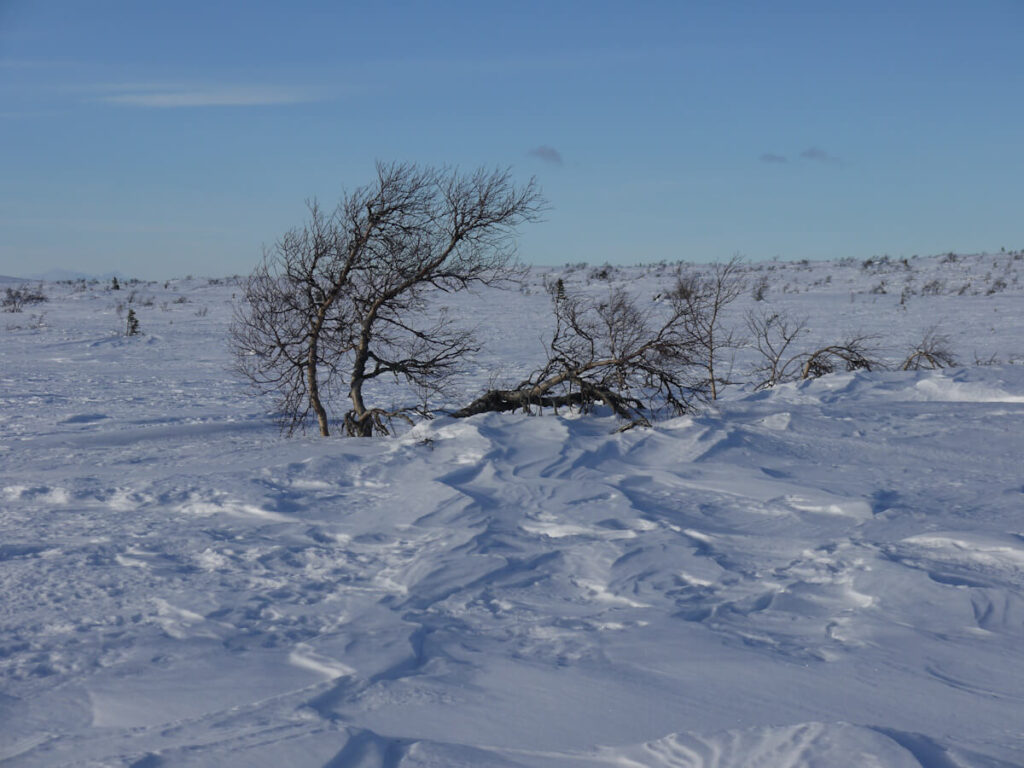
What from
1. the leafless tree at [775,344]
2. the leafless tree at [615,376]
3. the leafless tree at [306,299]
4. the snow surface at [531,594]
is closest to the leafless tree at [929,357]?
the leafless tree at [775,344]

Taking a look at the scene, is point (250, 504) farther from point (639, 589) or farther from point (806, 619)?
point (806, 619)

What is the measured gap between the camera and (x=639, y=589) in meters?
4.56

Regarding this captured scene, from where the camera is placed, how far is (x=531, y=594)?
4.51 metres

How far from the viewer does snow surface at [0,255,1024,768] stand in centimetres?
312

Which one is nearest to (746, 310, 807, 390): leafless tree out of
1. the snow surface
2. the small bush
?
the snow surface

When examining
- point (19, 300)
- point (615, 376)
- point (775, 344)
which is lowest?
point (615, 376)

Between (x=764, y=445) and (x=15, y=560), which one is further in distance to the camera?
(x=764, y=445)

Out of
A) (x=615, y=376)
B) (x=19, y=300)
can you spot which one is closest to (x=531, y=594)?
(x=615, y=376)

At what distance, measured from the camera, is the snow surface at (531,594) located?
312 centimetres

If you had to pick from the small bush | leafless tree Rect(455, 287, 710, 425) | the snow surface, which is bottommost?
the snow surface

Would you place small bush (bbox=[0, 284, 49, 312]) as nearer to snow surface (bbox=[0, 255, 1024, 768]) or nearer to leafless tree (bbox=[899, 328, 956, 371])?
snow surface (bbox=[0, 255, 1024, 768])

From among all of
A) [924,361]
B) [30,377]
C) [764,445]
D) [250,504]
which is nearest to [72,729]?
[250,504]

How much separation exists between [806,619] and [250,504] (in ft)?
12.3

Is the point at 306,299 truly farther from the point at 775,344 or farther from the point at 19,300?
the point at 19,300
